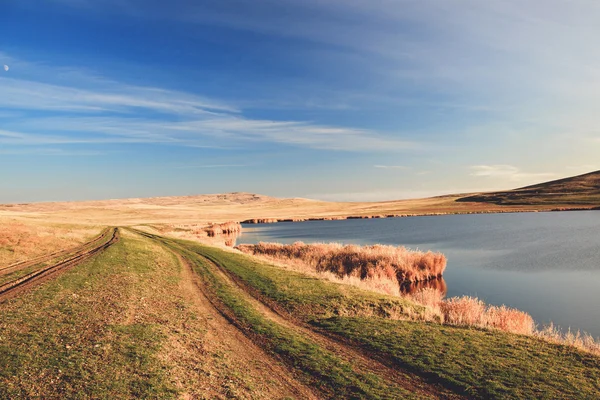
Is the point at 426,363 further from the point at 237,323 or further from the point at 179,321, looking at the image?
the point at 179,321

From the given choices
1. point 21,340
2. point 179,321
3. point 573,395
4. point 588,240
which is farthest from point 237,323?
point 588,240

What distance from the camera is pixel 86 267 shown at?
936 inches

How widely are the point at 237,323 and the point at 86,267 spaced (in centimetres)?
1434

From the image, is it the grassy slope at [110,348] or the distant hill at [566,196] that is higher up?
the distant hill at [566,196]

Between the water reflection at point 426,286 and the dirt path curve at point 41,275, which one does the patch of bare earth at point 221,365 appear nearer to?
the dirt path curve at point 41,275

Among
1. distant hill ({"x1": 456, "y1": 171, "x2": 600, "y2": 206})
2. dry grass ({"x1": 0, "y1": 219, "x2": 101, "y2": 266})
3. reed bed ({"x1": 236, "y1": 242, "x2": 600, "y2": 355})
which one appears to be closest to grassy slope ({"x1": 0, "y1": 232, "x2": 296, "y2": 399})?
reed bed ({"x1": 236, "y1": 242, "x2": 600, "y2": 355})

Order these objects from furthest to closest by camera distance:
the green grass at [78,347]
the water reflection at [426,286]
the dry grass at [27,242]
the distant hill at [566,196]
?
the distant hill at [566,196], the water reflection at [426,286], the dry grass at [27,242], the green grass at [78,347]

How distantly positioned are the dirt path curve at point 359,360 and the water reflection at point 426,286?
15.1 meters

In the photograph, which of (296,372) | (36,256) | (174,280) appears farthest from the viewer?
(36,256)

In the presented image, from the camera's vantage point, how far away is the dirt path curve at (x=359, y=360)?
32.4ft

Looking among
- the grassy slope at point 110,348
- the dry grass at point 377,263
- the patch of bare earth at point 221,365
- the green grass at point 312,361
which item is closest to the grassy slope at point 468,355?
the green grass at point 312,361

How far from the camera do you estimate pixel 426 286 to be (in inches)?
1206

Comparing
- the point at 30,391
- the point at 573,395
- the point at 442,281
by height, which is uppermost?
the point at 30,391

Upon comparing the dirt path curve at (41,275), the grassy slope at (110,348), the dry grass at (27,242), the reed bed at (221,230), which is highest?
the dry grass at (27,242)
